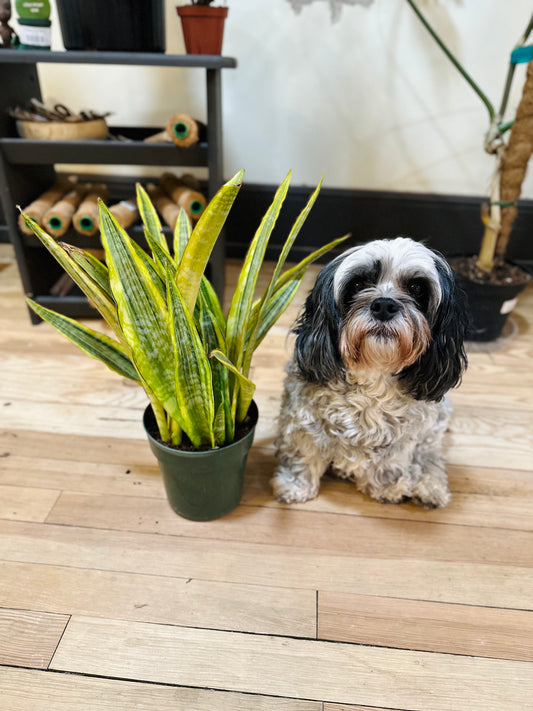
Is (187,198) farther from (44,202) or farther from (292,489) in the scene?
(292,489)

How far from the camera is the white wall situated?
185 centimetres

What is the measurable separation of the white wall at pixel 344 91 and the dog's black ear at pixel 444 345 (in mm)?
1394

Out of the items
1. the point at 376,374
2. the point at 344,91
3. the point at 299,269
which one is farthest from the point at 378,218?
the point at 376,374

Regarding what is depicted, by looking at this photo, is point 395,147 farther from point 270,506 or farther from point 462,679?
point 462,679

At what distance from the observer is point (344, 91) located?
1.99 metres

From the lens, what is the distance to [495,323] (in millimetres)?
1784

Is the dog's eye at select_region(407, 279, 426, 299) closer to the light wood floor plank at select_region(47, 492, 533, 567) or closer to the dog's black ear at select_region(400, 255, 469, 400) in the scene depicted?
the dog's black ear at select_region(400, 255, 469, 400)

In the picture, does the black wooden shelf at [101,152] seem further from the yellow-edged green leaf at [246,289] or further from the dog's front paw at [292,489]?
the dog's front paw at [292,489]

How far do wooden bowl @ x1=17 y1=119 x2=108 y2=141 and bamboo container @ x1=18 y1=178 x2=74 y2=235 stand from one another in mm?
208

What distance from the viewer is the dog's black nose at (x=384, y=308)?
840 millimetres

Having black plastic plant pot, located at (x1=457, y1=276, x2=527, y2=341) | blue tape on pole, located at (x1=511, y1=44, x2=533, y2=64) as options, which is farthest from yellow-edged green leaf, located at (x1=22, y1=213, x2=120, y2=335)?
blue tape on pole, located at (x1=511, y1=44, x2=533, y2=64)

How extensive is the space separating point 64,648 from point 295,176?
1.95 metres

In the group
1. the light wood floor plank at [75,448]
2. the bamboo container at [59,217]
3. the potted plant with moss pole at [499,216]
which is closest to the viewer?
the light wood floor plank at [75,448]

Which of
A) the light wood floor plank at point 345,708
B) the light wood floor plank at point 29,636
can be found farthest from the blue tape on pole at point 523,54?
the light wood floor plank at point 29,636
